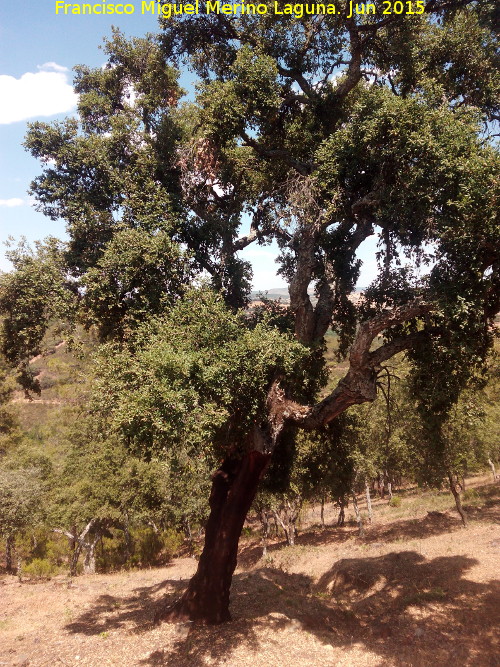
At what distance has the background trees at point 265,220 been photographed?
8164mm

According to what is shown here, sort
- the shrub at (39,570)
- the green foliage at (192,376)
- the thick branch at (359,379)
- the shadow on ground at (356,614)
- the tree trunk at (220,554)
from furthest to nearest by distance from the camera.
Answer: the shrub at (39,570) < the tree trunk at (220,554) < the thick branch at (359,379) < the shadow on ground at (356,614) < the green foliage at (192,376)

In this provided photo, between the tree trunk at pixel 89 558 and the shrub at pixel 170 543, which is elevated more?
the tree trunk at pixel 89 558

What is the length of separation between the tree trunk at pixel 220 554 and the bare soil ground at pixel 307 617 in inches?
17.9

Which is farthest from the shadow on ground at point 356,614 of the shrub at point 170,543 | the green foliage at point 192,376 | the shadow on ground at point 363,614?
the shrub at point 170,543

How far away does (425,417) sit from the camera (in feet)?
36.4

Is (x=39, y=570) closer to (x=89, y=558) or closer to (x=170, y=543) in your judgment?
(x=89, y=558)

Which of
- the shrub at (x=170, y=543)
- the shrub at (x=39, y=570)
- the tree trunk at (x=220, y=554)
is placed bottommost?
the shrub at (x=170, y=543)

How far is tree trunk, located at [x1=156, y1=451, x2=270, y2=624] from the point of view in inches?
423

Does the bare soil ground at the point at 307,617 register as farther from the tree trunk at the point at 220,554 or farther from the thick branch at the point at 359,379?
the thick branch at the point at 359,379

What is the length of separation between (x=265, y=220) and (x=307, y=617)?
11.9 m

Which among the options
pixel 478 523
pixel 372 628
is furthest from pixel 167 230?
pixel 478 523

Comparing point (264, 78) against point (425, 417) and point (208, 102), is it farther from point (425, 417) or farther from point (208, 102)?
point (425, 417)

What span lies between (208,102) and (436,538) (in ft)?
74.6

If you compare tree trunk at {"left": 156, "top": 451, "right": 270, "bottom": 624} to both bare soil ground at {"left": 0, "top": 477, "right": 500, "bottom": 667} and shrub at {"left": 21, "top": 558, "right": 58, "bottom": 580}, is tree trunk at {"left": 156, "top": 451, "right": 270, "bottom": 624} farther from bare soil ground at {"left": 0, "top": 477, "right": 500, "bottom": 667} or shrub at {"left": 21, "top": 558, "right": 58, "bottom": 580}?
shrub at {"left": 21, "top": 558, "right": 58, "bottom": 580}
